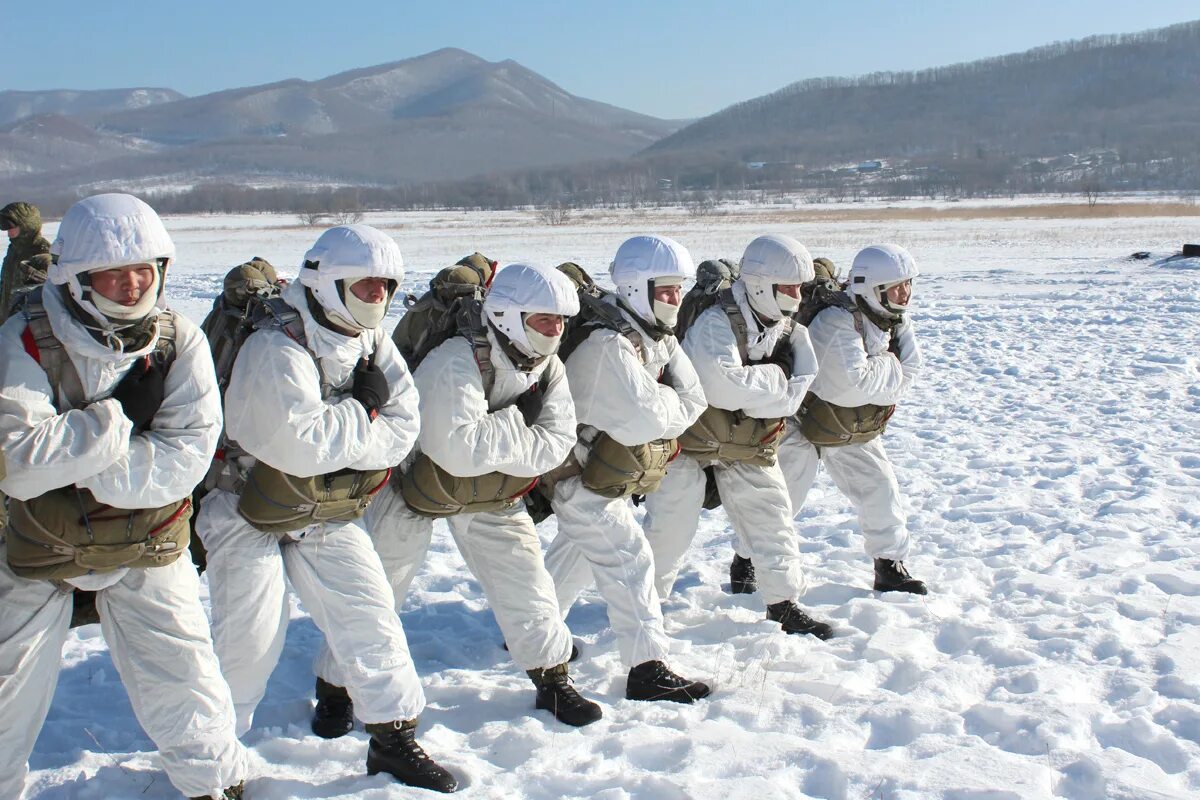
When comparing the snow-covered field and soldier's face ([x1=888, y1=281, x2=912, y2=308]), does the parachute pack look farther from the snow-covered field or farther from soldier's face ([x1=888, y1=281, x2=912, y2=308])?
the snow-covered field

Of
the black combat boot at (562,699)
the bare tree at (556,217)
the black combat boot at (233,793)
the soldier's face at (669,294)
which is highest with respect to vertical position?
the bare tree at (556,217)

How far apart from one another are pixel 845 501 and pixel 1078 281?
54.5 ft

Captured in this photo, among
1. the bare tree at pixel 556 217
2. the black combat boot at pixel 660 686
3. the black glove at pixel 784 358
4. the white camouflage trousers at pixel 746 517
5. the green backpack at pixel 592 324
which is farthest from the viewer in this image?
the bare tree at pixel 556 217

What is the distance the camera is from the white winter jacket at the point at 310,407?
386cm

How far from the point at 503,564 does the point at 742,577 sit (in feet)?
7.62

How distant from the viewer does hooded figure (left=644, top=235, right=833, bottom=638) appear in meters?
5.61

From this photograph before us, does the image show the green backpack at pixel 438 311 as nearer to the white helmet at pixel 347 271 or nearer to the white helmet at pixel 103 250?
the white helmet at pixel 347 271

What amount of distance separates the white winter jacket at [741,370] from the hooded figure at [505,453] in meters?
1.12

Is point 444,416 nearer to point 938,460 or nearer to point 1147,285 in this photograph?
point 938,460

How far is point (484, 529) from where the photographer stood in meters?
4.72

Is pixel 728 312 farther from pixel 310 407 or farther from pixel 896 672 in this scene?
pixel 310 407

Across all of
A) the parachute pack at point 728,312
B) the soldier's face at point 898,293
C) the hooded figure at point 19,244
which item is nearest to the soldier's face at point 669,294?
the parachute pack at point 728,312

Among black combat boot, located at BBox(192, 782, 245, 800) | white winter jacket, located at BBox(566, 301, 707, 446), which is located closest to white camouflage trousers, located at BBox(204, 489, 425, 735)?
black combat boot, located at BBox(192, 782, 245, 800)

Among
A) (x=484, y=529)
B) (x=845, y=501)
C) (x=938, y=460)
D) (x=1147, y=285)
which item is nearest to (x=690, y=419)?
(x=484, y=529)
